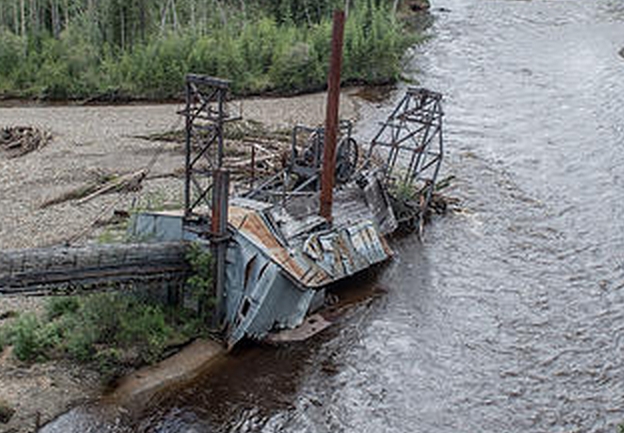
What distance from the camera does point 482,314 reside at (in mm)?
22812

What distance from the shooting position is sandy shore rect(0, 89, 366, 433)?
664 inches

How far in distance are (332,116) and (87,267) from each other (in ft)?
27.5

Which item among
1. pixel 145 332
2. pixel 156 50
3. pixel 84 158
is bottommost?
pixel 145 332

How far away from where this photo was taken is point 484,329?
22.0m

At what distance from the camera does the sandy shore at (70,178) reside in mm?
16875

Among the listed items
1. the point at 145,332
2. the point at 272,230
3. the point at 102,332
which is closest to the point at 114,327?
the point at 102,332

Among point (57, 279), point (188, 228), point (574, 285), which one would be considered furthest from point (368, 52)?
point (57, 279)

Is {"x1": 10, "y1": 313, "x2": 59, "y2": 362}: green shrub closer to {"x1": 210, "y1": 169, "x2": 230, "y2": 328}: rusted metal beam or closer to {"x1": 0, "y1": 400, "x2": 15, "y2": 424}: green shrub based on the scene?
{"x1": 0, "y1": 400, "x2": 15, "y2": 424}: green shrub

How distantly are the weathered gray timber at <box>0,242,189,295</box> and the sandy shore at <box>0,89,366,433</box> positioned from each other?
2155mm

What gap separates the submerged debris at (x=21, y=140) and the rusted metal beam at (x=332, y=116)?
17894mm

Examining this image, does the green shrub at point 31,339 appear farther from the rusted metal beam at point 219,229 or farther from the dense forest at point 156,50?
the dense forest at point 156,50

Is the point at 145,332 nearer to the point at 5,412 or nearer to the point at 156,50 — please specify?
the point at 5,412

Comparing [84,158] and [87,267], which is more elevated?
[87,267]

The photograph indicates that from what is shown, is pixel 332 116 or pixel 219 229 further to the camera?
pixel 332 116
